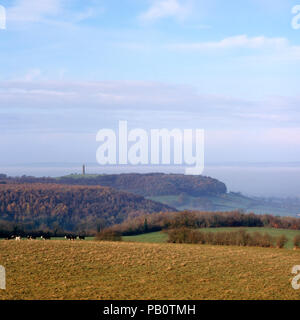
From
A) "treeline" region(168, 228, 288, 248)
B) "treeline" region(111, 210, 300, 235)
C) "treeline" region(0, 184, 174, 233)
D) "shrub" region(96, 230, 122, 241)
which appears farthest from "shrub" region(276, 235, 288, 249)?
"treeline" region(0, 184, 174, 233)

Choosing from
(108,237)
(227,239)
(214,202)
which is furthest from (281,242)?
(214,202)

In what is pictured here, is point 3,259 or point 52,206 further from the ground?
point 3,259

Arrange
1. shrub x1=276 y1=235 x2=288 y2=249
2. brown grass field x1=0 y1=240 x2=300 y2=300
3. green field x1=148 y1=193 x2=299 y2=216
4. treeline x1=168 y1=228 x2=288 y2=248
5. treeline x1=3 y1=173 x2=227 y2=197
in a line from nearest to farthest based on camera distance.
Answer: brown grass field x1=0 y1=240 x2=300 y2=300 → shrub x1=276 y1=235 x2=288 y2=249 → treeline x1=168 y1=228 x2=288 y2=248 → green field x1=148 y1=193 x2=299 y2=216 → treeline x1=3 y1=173 x2=227 y2=197

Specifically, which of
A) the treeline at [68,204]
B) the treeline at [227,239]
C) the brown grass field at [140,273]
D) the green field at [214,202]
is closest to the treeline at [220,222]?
the treeline at [227,239]
